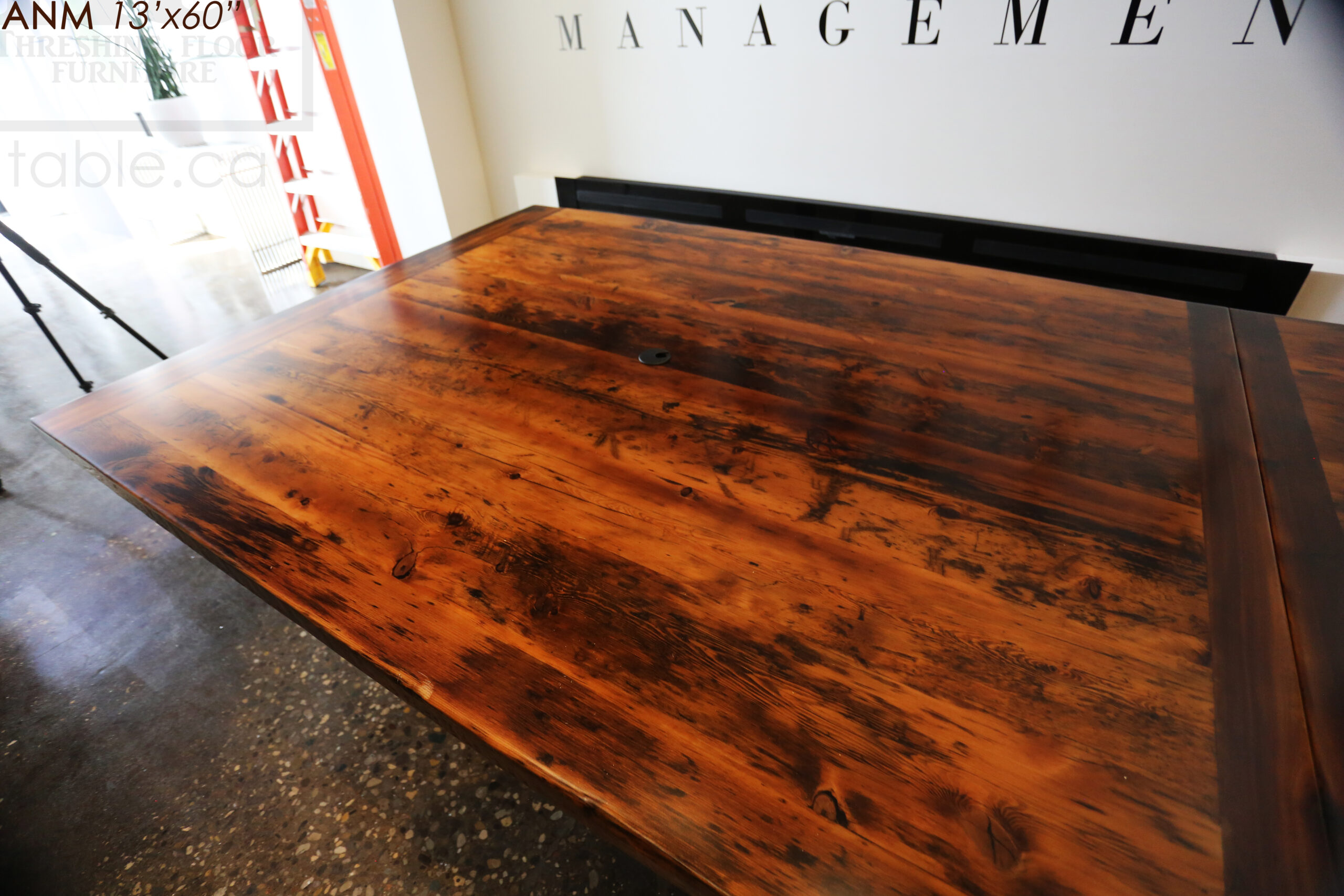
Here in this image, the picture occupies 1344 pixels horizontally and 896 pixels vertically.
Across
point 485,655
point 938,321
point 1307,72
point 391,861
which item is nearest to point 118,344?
point 391,861

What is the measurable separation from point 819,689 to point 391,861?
3.53ft

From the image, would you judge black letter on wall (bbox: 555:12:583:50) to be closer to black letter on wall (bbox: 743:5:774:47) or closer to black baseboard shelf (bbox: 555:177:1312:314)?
black baseboard shelf (bbox: 555:177:1312:314)

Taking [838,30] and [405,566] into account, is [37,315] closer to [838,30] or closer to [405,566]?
[405,566]

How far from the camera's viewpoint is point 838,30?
2.20m

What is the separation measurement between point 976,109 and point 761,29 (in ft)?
2.71

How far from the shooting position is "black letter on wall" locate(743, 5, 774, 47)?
230 cm

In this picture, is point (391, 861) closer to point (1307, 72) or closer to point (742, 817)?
point (742, 817)

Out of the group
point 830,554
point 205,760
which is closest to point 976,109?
point 830,554

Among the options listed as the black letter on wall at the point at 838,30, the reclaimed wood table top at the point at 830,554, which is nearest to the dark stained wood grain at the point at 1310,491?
the reclaimed wood table top at the point at 830,554

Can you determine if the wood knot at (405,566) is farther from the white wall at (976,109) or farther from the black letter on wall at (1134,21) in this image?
the black letter on wall at (1134,21)

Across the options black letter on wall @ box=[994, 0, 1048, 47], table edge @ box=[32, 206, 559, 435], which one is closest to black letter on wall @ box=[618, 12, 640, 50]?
table edge @ box=[32, 206, 559, 435]

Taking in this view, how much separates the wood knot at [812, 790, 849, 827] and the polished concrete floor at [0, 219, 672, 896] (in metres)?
0.66

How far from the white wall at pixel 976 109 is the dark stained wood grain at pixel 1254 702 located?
4.47 ft

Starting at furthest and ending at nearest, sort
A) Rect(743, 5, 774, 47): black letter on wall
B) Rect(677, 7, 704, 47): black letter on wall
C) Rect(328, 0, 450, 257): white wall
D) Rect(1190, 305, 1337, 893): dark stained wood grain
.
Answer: Rect(328, 0, 450, 257): white wall → Rect(677, 7, 704, 47): black letter on wall → Rect(743, 5, 774, 47): black letter on wall → Rect(1190, 305, 1337, 893): dark stained wood grain
